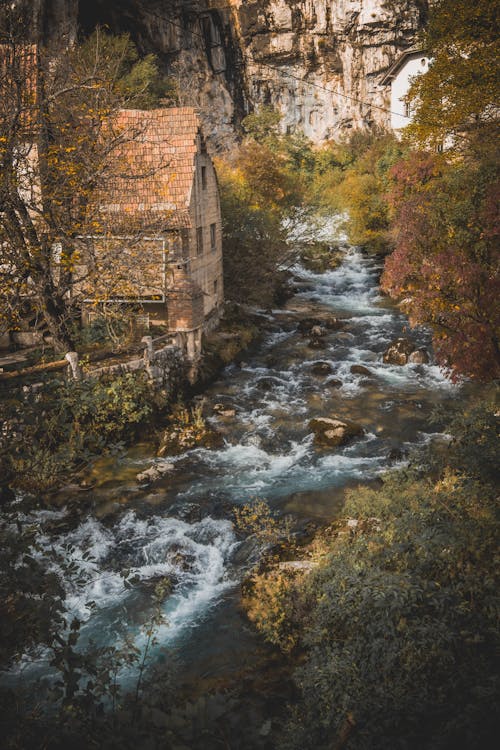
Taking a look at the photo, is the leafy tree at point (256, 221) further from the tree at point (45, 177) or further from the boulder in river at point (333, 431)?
the tree at point (45, 177)

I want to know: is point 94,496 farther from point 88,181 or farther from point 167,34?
point 167,34

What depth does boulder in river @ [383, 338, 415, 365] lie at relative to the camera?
21.6m

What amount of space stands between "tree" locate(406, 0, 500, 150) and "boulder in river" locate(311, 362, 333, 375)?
32.1 ft

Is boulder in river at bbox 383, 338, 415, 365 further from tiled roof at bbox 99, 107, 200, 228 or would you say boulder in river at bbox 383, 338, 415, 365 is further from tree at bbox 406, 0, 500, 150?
tiled roof at bbox 99, 107, 200, 228

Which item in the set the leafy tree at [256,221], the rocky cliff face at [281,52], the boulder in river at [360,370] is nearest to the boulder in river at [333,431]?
the boulder in river at [360,370]

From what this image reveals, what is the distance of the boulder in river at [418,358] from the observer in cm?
2148

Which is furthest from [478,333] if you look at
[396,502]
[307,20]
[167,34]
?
[307,20]

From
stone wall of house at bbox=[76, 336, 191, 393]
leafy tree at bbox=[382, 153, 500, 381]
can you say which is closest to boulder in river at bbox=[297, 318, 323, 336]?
stone wall of house at bbox=[76, 336, 191, 393]

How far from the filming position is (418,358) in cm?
2156

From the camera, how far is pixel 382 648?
19.7ft

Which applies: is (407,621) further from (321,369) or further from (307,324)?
(307,324)

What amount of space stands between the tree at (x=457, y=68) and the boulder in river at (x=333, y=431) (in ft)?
40.4

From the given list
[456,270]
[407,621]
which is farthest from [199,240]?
[407,621]

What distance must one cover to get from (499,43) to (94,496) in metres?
19.2
